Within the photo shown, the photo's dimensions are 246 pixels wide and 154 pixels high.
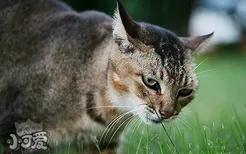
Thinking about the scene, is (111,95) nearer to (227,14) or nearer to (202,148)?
(202,148)

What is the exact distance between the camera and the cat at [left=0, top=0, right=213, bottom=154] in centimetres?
312

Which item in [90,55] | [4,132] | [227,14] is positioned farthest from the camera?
[227,14]

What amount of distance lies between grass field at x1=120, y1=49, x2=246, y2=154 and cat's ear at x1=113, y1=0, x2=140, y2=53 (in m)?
0.58

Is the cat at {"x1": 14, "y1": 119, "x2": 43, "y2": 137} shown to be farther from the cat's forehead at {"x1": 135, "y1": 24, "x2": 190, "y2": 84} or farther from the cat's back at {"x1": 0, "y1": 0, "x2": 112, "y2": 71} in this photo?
the cat's forehead at {"x1": 135, "y1": 24, "x2": 190, "y2": 84}

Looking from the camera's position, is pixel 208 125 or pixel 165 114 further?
pixel 208 125

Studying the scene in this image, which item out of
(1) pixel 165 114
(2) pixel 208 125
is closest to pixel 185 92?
(1) pixel 165 114

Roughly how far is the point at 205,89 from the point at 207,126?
371cm

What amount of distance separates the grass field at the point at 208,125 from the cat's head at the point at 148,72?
0.16m

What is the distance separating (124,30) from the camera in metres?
3.11

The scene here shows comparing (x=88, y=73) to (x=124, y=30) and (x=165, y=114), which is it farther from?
(x=165, y=114)

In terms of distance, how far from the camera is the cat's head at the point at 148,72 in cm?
308

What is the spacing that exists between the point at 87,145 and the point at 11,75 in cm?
76

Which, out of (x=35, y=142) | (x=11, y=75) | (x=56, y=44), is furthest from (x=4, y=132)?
(x=56, y=44)

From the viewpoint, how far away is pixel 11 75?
344 cm
